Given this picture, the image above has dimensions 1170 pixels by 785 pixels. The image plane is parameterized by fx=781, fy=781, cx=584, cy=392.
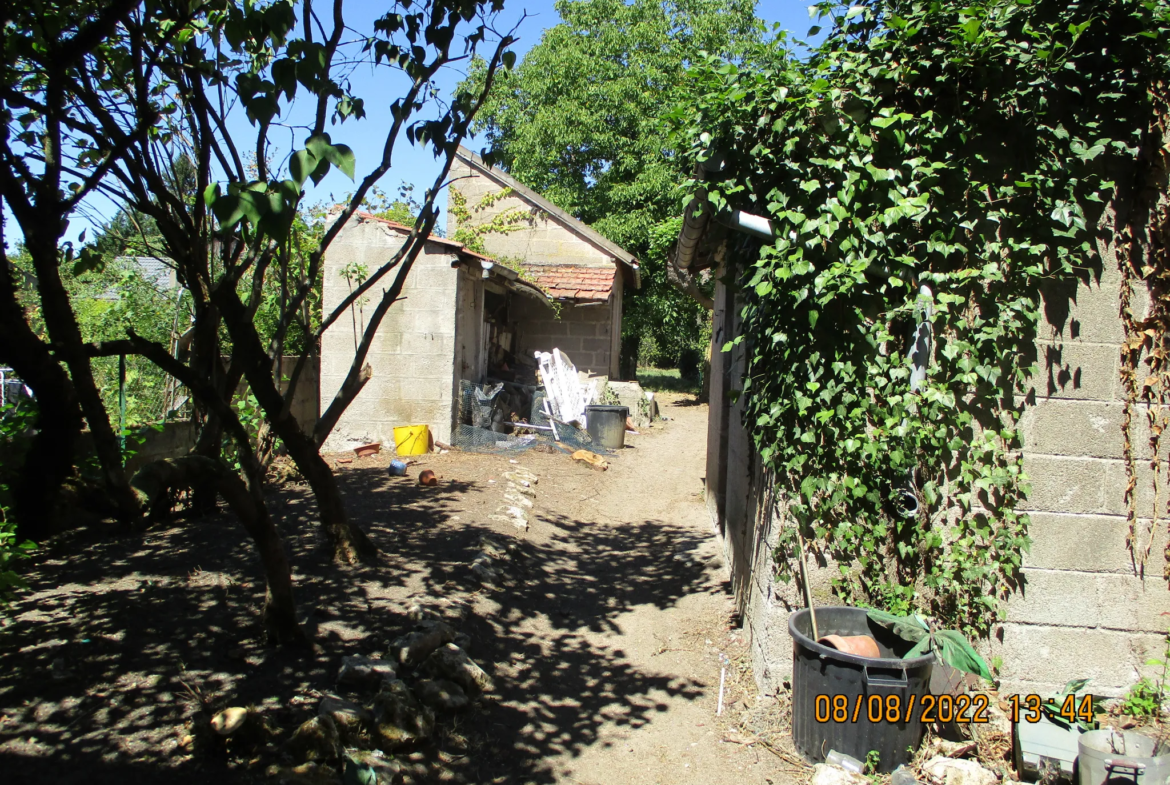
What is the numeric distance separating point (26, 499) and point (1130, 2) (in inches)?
217

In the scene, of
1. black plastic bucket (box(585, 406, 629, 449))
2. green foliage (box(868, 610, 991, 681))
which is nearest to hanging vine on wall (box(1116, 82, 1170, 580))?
green foliage (box(868, 610, 991, 681))

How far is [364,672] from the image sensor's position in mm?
3945

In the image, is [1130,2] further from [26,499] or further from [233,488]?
[26,499]

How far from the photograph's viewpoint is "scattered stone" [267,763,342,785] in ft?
9.81

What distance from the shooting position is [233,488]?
363cm

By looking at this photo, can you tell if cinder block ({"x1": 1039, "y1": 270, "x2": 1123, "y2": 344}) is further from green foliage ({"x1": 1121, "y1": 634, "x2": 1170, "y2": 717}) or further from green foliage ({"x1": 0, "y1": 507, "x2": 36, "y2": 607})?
green foliage ({"x1": 0, "y1": 507, "x2": 36, "y2": 607})

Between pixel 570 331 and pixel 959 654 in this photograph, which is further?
pixel 570 331

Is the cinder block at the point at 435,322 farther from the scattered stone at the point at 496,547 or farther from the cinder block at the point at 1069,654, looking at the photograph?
the cinder block at the point at 1069,654

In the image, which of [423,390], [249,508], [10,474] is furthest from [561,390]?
[249,508]

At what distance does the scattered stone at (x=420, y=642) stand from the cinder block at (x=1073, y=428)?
10.9ft

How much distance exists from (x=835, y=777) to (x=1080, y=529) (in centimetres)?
180

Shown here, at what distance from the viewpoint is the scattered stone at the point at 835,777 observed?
342 centimetres

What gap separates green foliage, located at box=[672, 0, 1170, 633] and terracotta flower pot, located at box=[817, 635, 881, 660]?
31cm
